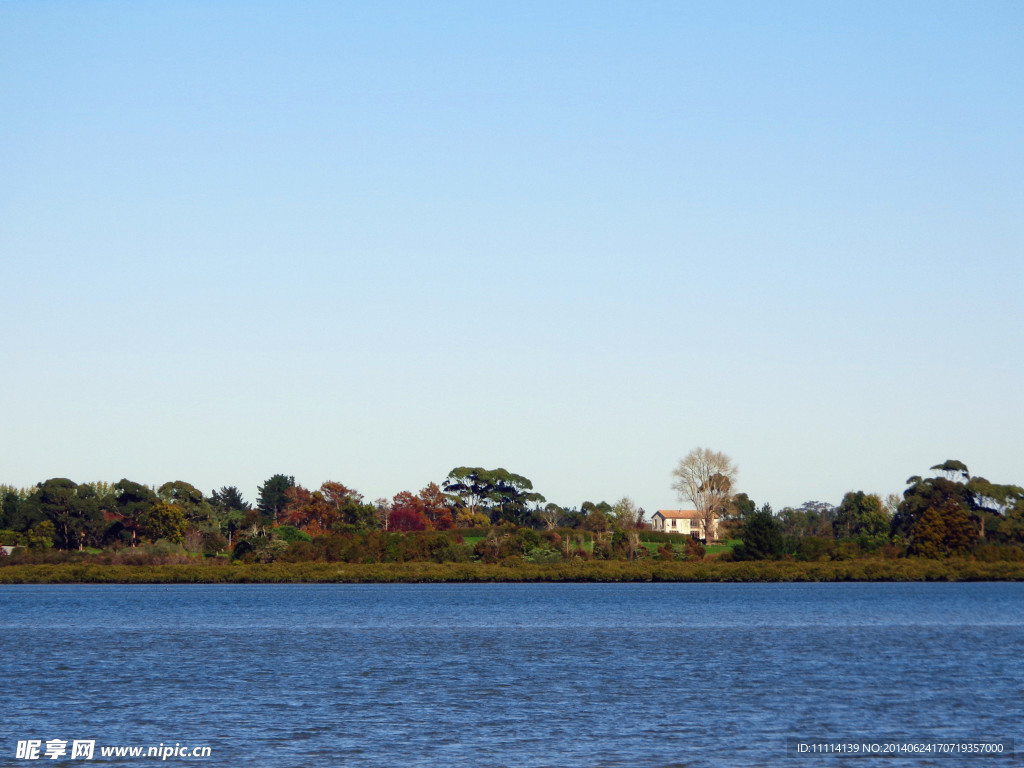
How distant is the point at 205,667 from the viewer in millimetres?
46938

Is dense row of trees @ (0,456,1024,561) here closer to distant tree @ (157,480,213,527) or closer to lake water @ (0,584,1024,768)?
distant tree @ (157,480,213,527)

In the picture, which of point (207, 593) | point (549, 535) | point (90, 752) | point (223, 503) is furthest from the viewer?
point (223, 503)

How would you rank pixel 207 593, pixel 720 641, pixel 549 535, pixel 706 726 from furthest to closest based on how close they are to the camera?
pixel 549 535 < pixel 207 593 < pixel 720 641 < pixel 706 726

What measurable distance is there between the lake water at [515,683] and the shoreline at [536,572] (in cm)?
3262

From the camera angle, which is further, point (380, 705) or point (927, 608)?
point (927, 608)

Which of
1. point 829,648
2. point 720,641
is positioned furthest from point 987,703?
point 720,641

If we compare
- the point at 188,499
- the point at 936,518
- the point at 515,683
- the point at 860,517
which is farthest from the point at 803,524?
the point at 515,683

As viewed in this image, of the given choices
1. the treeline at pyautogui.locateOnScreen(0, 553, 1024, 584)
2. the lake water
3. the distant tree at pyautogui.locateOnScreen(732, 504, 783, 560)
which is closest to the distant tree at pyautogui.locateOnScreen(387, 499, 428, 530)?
the treeline at pyautogui.locateOnScreen(0, 553, 1024, 584)

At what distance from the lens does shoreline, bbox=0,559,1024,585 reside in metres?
117

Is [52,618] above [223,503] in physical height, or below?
below

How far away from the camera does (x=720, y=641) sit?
190ft

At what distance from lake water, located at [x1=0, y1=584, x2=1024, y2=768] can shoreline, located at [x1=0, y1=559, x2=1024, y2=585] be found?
107ft

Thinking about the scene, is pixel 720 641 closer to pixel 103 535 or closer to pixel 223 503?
pixel 103 535

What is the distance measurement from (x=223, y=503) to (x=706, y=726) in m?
173
